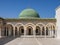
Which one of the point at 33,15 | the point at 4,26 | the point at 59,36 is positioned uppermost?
the point at 33,15

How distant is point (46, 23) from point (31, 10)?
6.62 meters

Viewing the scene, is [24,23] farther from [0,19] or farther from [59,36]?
[59,36]

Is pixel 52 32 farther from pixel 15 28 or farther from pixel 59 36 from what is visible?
pixel 15 28

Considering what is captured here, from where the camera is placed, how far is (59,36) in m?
22.1

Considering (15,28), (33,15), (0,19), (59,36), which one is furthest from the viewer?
(33,15)

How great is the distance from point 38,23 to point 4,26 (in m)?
5.94

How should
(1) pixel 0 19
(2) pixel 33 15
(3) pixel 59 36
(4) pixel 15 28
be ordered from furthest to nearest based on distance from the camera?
(2) pixel 33 15 → (4) pixel 15 28 → (1) pixel 0 19 → (3) pixel 59 36

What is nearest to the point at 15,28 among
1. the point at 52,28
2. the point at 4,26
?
the point at 4,26

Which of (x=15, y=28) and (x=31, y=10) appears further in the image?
(x=31, y=10)

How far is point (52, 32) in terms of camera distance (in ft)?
86.9

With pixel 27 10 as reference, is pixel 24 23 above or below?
below

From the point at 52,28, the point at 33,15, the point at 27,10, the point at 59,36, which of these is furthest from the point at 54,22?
the point at 27,10

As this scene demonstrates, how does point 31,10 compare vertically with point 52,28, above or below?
above

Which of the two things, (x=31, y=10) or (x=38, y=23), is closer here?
(x=38, y=23)
